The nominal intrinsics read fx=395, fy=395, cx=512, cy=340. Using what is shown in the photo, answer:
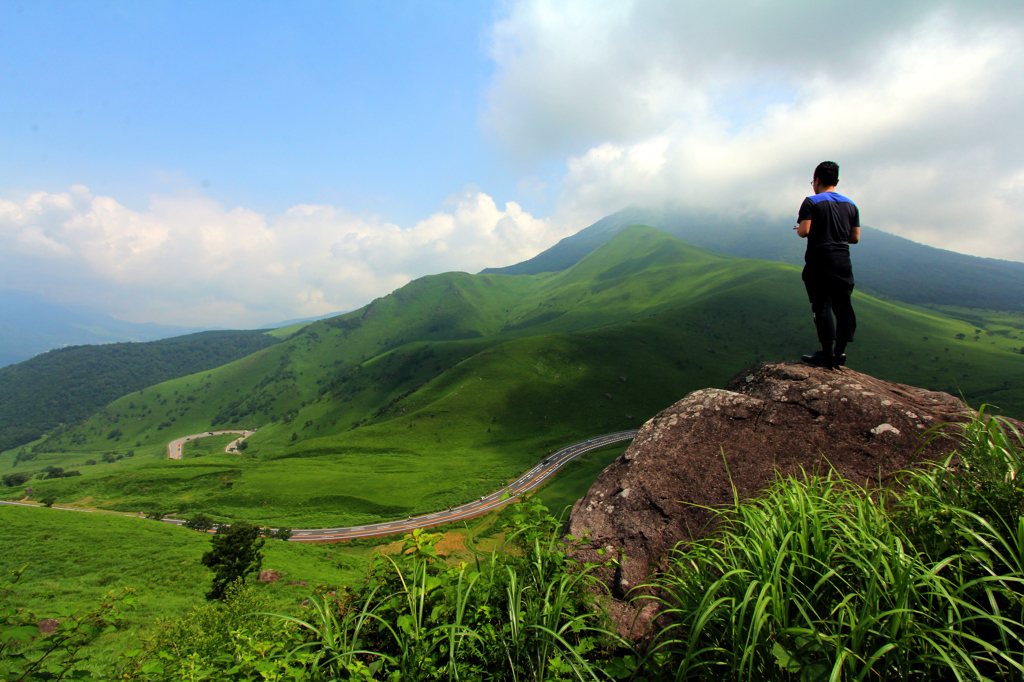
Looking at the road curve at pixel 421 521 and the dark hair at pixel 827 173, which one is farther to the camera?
the road curve at pixel 421 521

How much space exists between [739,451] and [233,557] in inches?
1532

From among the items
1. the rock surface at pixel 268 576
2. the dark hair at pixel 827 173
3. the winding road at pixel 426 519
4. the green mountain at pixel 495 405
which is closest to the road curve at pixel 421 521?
the winding road at pixel 426 519

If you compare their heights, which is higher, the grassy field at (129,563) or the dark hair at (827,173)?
the dark hair at (827,173)

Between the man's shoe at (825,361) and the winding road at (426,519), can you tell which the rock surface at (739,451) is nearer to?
the man's shoe at (825,361)

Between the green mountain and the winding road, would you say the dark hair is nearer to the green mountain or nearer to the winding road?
the winding road

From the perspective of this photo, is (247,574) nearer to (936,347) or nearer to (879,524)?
(879,524)

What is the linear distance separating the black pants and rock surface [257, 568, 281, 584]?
44316mm

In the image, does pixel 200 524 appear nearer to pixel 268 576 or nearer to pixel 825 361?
pixel 268 576

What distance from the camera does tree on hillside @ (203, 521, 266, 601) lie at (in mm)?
30469

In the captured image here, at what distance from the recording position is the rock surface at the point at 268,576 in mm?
35000

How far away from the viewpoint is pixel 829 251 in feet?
22.2

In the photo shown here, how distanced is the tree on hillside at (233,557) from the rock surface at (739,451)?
34.6 metres

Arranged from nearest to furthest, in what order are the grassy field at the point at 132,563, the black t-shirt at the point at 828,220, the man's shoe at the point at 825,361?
the black t-shirt at the point at 828,220, the man's shoe at the point at 825,361, the grassy field at the point at 132,563

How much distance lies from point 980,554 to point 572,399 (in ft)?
408
